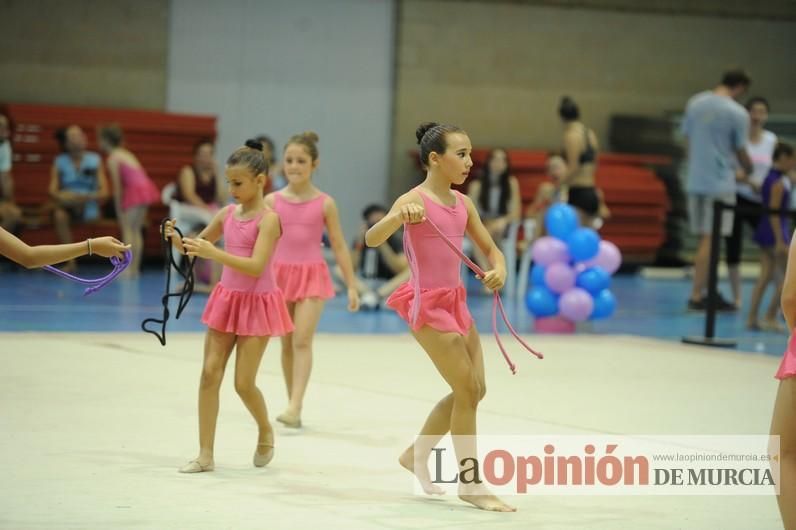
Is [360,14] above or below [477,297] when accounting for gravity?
above

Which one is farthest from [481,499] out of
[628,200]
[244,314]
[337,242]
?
[628,200]

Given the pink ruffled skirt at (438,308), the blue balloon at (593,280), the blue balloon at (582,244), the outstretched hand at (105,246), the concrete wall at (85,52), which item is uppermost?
the concrete wall at (85,52)

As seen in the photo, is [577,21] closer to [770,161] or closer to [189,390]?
[770,161]

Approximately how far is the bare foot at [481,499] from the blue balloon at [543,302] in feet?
20.5

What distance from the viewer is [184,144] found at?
15867 mm

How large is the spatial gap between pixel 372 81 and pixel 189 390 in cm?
1087

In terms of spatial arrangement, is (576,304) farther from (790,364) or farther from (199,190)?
(790,364)

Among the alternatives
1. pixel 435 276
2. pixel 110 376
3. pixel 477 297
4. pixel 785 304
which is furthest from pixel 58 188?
pixel 785 304

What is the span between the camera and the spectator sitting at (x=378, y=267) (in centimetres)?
1210

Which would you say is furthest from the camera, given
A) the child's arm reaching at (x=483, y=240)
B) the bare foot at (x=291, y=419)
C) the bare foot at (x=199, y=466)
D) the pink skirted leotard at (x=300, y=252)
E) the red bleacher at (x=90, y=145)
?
the red bleacher at (x=90, y=145)

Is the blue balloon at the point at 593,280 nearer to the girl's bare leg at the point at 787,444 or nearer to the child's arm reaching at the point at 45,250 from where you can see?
Result: the child's arm reaching at the point at 45,250

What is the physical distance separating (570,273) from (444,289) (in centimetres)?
607

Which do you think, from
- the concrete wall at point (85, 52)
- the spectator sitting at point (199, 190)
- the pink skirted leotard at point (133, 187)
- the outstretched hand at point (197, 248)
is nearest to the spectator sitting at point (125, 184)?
the pink skirted leotard at point (133, 187)

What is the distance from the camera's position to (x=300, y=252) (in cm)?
680
